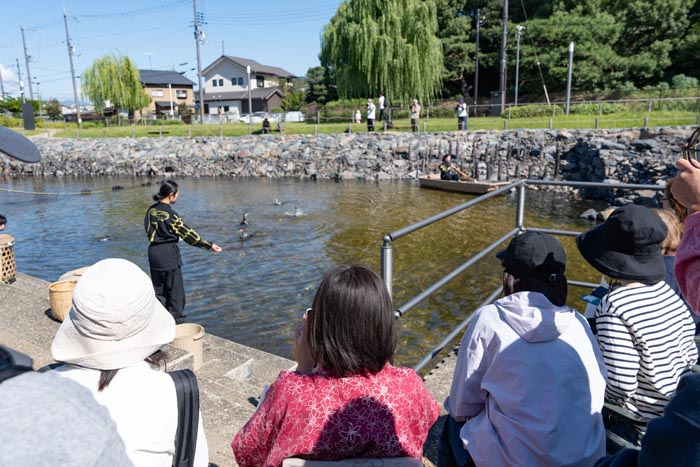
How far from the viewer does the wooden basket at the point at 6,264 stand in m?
6.67

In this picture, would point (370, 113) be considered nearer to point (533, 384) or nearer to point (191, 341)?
point (191, 341)

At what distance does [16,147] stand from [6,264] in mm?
6210

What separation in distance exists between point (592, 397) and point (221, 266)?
34.0 ft

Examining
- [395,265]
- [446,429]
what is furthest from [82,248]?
[446,429]

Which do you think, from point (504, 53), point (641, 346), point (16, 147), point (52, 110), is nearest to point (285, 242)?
point (641, 346)

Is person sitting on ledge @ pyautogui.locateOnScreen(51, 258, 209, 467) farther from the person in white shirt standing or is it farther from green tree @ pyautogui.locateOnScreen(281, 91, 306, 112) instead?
green tree @ pyautogui.locateOnScreen(281, 91, 306, 112)

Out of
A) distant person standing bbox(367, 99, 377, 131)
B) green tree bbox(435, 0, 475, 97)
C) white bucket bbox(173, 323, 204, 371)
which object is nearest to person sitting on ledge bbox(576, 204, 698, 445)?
white bucket bbox(173, 323, 204, 371)

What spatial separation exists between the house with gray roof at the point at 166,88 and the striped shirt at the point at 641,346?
219 ft

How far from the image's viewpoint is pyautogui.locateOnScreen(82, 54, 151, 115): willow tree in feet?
157

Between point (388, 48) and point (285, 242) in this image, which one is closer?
point (285, 242)

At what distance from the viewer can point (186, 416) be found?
6.08 ft

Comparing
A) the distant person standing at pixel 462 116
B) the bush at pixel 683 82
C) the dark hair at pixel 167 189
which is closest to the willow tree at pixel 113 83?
the distant person standing at pixel 462 116

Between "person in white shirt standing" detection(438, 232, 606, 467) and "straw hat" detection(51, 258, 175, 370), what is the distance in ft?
4.23

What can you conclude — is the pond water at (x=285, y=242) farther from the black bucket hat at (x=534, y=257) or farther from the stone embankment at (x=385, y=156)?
the black bucket hat at (x=534, y=257)
